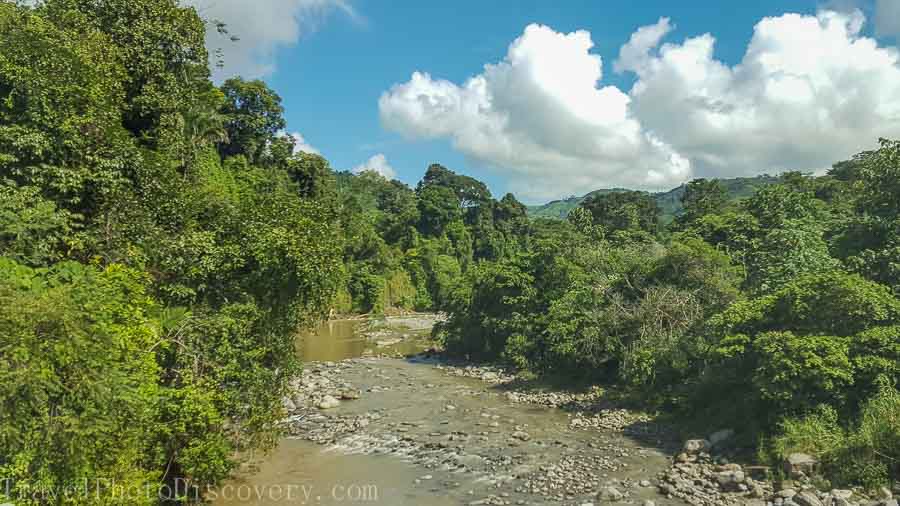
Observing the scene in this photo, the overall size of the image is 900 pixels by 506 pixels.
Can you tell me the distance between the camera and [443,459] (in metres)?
15.2

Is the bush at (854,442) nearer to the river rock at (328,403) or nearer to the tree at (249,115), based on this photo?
the river rock at (328,403)

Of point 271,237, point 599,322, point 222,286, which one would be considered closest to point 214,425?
point 222,286

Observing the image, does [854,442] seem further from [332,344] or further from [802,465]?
[332,344]

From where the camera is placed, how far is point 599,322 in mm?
22047

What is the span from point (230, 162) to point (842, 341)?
25.6 metres

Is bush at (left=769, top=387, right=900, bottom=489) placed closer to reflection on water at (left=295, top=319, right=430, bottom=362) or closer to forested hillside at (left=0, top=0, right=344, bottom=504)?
forested hillside at (left=0, top=0, right=344, bottom=504)

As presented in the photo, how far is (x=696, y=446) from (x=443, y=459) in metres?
6.88

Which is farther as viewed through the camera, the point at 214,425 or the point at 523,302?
the point at 523,302

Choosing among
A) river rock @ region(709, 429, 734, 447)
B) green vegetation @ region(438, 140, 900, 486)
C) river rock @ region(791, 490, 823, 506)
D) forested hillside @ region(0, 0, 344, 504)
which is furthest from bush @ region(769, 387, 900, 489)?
forested hillside @ region(0, 0, 344, 504)

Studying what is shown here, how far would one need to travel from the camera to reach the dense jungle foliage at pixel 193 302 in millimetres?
7219

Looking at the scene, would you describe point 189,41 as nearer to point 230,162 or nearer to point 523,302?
point 230,162

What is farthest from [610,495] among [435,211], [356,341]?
[435,211]

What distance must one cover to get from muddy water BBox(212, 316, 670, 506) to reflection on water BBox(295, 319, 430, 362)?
450 inches

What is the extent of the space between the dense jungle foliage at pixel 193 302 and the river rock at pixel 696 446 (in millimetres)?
1385
